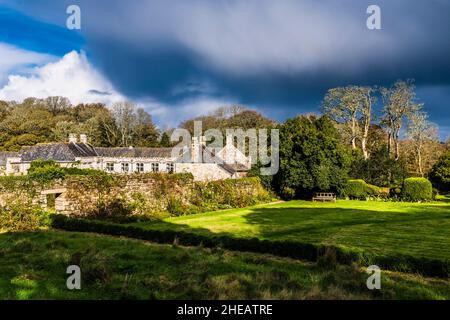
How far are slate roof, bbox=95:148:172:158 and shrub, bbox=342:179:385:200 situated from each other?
23380 millimetres

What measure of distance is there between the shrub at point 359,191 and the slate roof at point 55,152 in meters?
30.6

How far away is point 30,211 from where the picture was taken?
19.4 meters

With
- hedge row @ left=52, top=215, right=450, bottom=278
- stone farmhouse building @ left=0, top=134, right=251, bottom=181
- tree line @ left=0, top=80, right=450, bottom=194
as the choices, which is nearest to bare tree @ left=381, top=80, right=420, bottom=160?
tree line @ left=0, top=80, right=450, bottom=194

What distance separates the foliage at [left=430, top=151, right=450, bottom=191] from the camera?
135 feet

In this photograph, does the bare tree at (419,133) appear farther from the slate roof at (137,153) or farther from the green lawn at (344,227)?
the slate roof at (137,153)

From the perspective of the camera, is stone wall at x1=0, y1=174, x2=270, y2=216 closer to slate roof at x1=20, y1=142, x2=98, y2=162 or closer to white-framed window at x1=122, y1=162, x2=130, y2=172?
slate roof at x1=20, y1=142, x2=98, y2=162

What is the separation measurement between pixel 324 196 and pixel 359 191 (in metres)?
3.88

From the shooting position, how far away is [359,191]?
35969 millimetres

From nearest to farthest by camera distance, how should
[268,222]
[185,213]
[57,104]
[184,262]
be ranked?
1. [184,262]
2. [268,222]
3. [185,213]
4. [57,104]

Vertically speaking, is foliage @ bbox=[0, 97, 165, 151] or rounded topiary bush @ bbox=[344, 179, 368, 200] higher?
foliage @ bbox=[0, 97, 165, 151]
